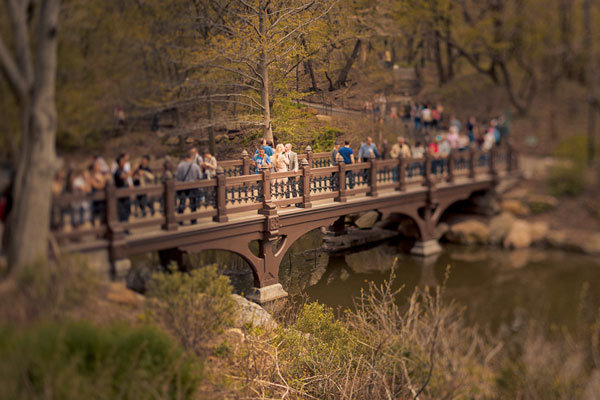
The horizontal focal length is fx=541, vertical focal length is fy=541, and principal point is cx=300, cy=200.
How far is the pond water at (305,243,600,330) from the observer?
7098 mm

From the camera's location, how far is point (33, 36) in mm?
5074

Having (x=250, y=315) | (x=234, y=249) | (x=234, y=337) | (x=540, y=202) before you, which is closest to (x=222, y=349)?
(x=234, y=337)

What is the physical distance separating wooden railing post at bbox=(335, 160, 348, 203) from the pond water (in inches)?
39.3

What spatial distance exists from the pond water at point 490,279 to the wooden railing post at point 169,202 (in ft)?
10.9

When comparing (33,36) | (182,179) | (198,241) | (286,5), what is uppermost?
(286,5)

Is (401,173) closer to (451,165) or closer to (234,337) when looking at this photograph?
(451,165)

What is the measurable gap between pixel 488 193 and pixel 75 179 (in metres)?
6.30

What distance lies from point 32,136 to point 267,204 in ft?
11.5

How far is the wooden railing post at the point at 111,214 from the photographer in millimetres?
5520

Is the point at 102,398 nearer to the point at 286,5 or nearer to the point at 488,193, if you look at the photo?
the point at 286,5

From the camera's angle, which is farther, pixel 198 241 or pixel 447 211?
pixel 447 211

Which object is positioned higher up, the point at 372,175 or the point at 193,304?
the point at 372,175

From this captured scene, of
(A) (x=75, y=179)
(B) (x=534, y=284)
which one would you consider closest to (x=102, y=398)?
(A) (x=75, y=179)

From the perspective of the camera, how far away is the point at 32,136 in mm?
4961
